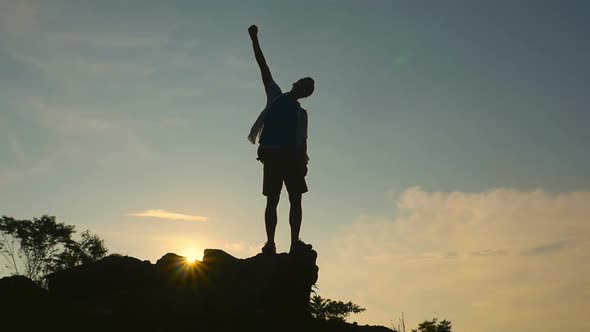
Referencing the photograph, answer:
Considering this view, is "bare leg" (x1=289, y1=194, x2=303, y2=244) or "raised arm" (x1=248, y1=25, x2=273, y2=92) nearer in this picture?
"bare leg" (x1=289, y1=194, x2=303, y2=244)

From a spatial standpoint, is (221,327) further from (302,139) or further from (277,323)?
(302,139)

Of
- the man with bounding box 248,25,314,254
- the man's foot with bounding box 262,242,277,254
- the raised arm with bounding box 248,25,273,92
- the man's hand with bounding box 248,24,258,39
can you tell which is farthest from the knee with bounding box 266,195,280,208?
the man's hand with bounding box 248,24,258,39

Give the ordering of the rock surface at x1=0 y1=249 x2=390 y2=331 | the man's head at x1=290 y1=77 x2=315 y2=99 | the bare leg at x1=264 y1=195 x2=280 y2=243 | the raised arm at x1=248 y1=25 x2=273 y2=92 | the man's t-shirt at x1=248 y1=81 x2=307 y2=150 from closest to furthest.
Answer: the rock surface at x1=0 y1=249 x2=390 y2=331, the bare leg at x1=264 y1=195 x2=280 y2=243, the man's t-shirt at x1=248 y1=81 x2=307 y2=150, the man's head at x1=290 y1=77 x2=315 y2=99, the raised arm at x1=248 y1=25 x2=273 y2=92

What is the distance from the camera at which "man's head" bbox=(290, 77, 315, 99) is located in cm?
899

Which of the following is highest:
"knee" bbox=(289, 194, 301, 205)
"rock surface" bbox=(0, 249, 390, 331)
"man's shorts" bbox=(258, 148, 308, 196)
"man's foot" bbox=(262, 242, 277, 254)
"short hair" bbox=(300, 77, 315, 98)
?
"short hair" bbox=(300, 77, 315, 98)

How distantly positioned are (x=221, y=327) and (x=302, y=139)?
11.5 feet

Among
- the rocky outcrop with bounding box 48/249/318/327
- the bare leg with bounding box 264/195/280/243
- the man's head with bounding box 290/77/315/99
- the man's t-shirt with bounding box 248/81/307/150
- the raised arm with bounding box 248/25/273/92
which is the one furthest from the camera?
the raised arm with bounding box 248/25/273/92

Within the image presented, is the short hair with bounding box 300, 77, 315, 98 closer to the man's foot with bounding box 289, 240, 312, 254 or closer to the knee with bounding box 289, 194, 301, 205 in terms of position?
the knee with bounding box 289, 194, 301, 205

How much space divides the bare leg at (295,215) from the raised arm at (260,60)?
206 centimetres

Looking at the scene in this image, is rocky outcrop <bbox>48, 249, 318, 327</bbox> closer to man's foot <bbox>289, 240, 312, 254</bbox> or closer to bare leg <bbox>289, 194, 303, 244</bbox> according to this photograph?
man's foot <bbox>289, 240, 312, 254</bbox>

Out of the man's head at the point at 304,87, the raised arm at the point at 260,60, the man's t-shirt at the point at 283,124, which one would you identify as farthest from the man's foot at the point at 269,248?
the raised arm at the point at 260,60

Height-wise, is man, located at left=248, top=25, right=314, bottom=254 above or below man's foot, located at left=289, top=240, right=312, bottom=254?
above

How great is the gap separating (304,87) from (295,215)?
2239 millimetres

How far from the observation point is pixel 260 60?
9.27 m
